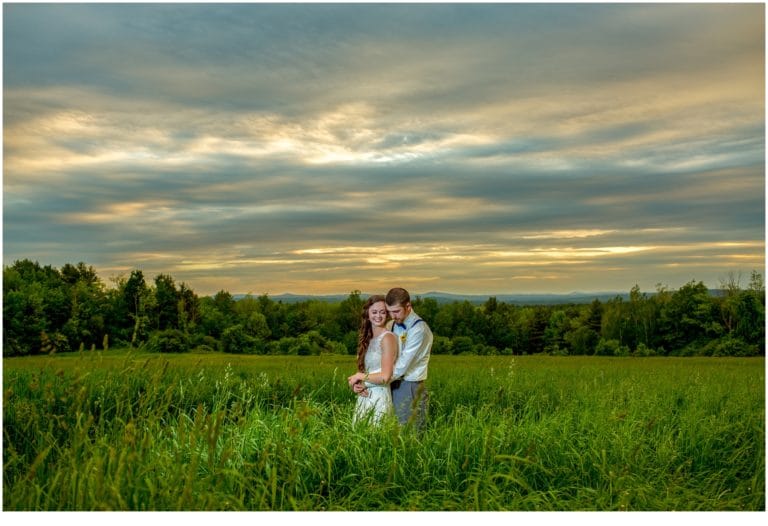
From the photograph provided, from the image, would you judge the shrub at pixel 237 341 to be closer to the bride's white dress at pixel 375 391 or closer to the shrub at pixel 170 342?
the shrub at pixel 170 342

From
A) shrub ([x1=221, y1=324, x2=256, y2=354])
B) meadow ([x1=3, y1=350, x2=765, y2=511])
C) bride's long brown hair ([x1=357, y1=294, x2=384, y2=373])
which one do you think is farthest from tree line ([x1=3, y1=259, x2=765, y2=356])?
bride's long brown hair ([x1=357, y1=294, x2=384, y2=373])

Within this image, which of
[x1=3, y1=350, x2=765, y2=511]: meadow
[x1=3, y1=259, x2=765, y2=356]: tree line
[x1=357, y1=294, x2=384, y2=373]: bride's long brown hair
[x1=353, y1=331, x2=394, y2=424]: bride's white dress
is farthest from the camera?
[x1=3, y1=259, x2=765, y2=356]: tree line

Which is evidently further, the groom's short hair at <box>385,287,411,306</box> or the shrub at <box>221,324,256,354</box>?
the shrub at <box>221,324,256,354</box>

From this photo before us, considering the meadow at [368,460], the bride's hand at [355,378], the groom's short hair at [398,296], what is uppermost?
the groom's short hair at [398,296]

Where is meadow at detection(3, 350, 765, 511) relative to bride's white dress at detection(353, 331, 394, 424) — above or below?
below

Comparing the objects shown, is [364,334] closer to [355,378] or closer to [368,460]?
[355,378]

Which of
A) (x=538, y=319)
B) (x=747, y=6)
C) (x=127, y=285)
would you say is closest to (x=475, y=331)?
(x=538, y=319)

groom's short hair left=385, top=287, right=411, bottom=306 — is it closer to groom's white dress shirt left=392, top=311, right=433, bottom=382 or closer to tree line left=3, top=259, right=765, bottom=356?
groom's white dress shirt left=392, top=311, right=433, bottom=382

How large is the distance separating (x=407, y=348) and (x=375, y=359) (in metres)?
0.36

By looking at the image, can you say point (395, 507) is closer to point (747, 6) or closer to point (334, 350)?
point (747, 6)

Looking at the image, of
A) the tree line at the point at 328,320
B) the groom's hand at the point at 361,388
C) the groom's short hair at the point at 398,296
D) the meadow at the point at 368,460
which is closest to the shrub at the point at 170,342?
the tree line at the point at 328,320

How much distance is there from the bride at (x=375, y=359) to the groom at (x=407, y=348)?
0.08m

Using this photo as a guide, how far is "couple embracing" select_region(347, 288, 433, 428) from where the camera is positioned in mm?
6031

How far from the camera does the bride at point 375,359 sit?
19.9 feet
